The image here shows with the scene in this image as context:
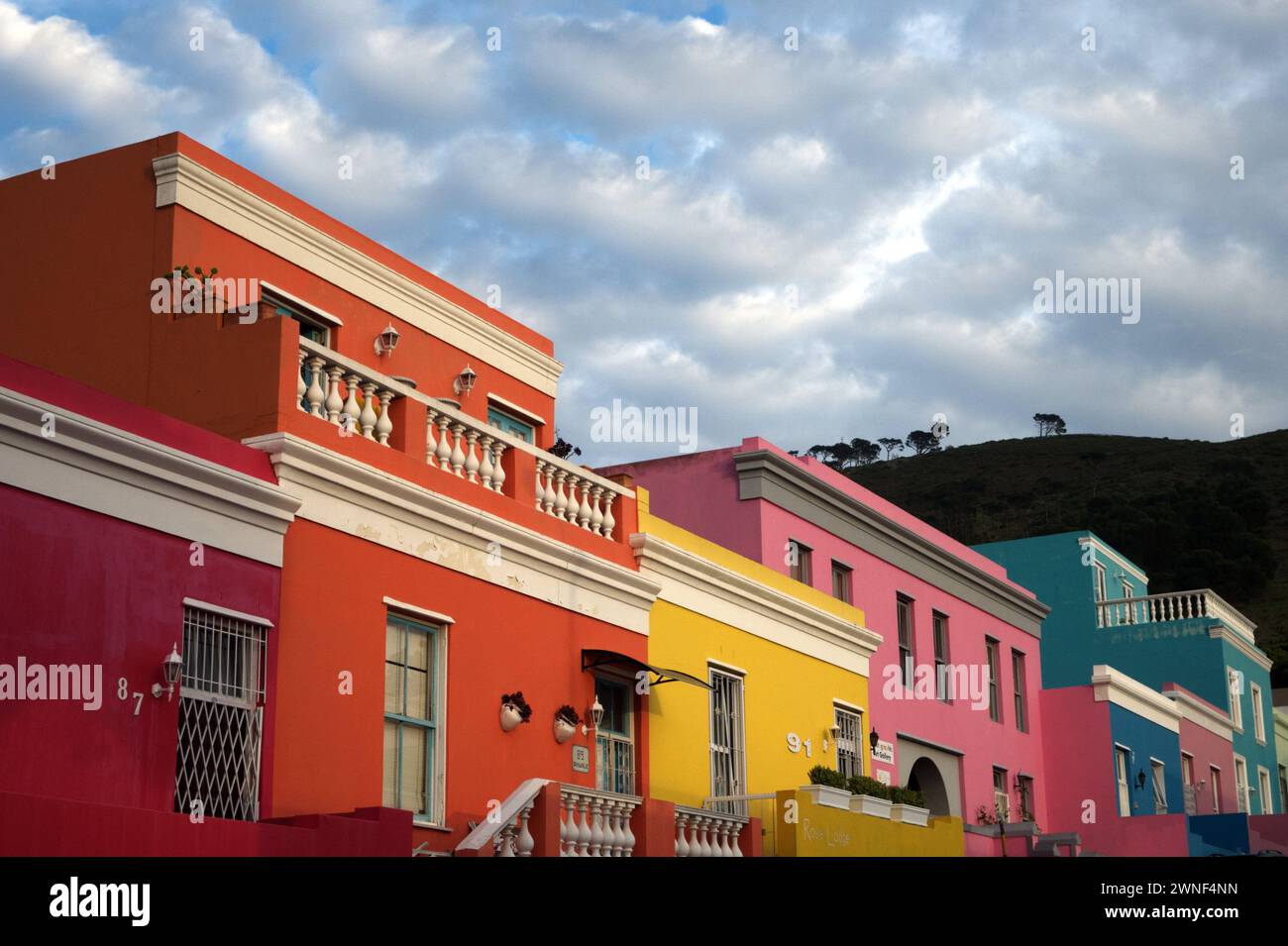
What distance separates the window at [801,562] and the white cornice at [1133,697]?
8.78 metres

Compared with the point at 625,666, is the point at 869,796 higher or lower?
lower

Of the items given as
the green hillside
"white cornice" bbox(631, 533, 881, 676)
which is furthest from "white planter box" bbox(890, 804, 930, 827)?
the green hillside

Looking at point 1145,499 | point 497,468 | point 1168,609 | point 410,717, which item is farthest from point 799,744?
point 1145,499

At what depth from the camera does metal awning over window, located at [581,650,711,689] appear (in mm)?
15680

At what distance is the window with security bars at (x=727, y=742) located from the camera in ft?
57.9

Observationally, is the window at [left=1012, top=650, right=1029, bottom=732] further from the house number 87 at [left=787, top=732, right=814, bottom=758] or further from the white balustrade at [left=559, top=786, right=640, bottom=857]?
the white balustrade at [left=559, top=786, right=640, bottom=857]

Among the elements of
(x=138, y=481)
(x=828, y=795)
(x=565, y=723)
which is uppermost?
(x=138, y=481)

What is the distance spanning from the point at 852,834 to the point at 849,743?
2690mm

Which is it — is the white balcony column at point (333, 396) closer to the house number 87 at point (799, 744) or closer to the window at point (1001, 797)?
the house number 87 at point (799, 744)

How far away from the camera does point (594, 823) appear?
14.0 metres

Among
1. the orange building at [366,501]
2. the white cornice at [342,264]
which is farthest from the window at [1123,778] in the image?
the orange building at [366,501]

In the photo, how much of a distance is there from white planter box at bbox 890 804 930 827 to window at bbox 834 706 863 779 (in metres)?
0.95

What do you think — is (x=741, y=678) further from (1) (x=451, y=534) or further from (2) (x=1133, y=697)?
(2) (x=1133, y=697)
